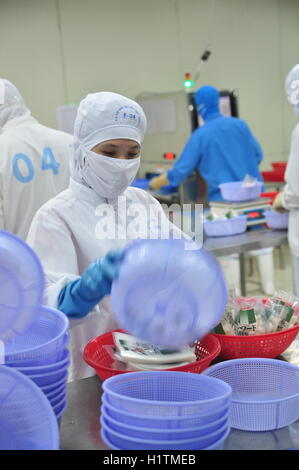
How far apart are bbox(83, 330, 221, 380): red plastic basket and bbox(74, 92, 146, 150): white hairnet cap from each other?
0.56 m

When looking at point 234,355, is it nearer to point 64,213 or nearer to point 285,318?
point 285,318

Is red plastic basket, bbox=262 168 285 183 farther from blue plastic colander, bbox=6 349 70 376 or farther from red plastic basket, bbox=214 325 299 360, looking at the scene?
blue plastic colander, bbox=6 349 70 376

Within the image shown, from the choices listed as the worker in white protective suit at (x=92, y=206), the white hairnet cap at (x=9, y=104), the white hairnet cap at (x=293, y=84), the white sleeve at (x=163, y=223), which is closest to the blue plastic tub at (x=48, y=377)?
the worker in white protective suit at (x=92, y=206)


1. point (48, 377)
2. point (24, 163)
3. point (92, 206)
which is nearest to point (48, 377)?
point (48, 377)

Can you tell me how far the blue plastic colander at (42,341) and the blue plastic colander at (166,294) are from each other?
0.54 ft

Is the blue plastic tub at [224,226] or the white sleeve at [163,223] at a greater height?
the white sleeve at [163,223]

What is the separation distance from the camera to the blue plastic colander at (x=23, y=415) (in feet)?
3.06

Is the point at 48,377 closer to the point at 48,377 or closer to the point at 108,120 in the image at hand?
the point at 48,377

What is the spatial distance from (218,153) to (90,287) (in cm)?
289

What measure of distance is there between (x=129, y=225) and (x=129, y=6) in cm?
457

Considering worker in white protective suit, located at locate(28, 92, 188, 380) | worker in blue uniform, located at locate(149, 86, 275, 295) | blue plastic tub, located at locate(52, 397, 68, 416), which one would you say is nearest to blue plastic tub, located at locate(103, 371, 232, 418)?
blue plastic tub, located at locate(52, 397, 68, 416)

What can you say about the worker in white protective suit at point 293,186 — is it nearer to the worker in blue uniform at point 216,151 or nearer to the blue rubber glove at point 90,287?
the worker in blue uniform at point 216,151

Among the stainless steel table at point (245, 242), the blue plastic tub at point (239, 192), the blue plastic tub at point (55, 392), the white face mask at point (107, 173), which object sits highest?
the white face mask at point (107, 173)

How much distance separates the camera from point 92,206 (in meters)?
1.59
